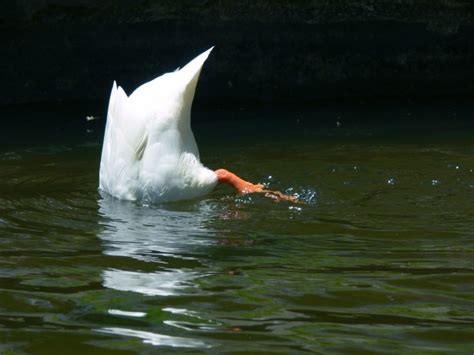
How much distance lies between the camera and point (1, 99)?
9172mm

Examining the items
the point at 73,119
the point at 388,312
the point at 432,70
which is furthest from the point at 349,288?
the point at 432,70

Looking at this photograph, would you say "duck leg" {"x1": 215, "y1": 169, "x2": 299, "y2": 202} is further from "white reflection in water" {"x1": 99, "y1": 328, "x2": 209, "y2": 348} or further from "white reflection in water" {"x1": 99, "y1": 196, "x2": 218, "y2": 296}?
"white reflection in water" {"x1": 99, "y1": 328, "x2": 209, "y2": 348}

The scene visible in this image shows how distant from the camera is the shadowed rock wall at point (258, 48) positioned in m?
9.20

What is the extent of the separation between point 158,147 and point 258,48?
375 cm

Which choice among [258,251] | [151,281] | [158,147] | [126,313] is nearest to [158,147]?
[158,147]

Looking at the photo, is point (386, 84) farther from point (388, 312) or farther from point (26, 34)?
point (388, 312)

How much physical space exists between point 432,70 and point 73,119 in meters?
3.03

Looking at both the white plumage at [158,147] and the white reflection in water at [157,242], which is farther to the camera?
the white plumage at [158,147]

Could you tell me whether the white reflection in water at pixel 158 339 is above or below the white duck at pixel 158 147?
below

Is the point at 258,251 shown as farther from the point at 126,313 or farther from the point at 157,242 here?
the point at 126,313

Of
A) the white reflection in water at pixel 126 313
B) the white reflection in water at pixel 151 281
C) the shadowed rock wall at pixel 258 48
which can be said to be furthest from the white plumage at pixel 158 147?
the shadowed rock wall at pixel 258 48

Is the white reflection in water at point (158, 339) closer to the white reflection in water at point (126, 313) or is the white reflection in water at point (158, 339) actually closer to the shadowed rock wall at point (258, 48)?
the white reflection in water at point (126, 313)

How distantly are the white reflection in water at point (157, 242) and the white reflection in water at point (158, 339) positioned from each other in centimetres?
44

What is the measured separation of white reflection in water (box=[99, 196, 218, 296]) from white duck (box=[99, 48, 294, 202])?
11 centimetres
